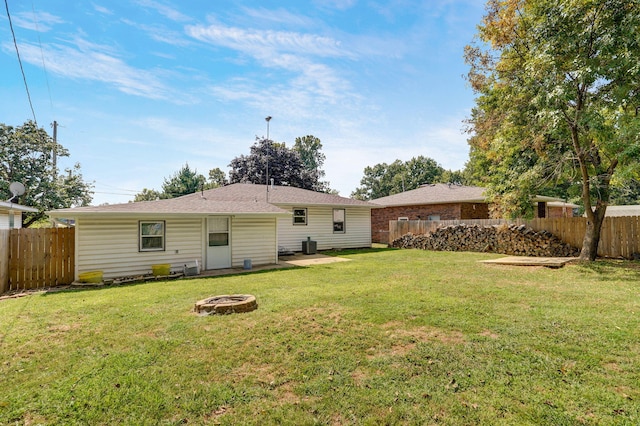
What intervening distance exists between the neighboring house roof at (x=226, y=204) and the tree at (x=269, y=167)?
1299 cm

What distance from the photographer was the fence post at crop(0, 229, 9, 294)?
802cm

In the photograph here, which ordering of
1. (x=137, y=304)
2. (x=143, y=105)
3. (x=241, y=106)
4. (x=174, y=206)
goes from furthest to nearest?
(x=241, y=106), (x=143, y=105), (x=174, y=206), (x=137, y=304)

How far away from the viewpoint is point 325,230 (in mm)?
17188

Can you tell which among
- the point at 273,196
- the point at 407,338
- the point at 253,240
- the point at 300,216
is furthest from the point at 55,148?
the point at 407,338

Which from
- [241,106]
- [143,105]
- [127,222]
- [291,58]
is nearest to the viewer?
[127,222]

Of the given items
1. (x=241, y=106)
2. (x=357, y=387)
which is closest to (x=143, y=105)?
(x=241, y=106)

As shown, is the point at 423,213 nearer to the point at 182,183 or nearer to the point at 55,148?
the point at 55,148

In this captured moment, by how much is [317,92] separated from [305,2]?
185 inches

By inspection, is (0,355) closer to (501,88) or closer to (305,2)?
(305,2)

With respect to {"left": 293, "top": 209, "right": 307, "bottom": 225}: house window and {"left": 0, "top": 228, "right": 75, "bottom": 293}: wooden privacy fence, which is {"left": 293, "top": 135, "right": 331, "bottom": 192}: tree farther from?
{"left": 0, "top": 228, "right": 75, "bottom": 293}: wooden privacy fence

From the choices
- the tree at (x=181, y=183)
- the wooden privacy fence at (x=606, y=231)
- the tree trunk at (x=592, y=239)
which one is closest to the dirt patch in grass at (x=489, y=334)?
the tree trunk at (x=592, y=239)

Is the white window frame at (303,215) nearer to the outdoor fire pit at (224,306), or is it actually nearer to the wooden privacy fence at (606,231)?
the wooden privacy fence at (606,231)

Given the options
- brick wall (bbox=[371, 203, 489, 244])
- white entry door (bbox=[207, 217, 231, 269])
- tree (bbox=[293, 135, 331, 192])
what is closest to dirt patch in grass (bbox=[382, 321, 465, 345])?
white entry door (bbox=[207, 217, 231, 269])

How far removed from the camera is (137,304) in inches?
251
